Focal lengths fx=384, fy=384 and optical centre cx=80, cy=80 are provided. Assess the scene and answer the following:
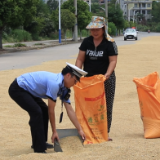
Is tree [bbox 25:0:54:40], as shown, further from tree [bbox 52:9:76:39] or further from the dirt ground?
the dirt ground

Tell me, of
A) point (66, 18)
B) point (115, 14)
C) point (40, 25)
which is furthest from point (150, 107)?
point (115, 14)

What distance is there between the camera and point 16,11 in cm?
2214

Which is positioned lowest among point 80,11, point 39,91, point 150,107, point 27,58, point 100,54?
point 27,58

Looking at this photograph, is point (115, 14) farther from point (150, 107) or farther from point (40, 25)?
point (150, 107)

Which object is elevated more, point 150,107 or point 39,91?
point 39,91

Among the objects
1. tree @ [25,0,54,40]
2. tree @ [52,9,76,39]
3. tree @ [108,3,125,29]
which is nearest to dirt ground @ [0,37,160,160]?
tree @ [52,9,76,39]

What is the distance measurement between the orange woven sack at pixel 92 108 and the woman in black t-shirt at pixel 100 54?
0.24 m

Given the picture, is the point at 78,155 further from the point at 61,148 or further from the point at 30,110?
the point at 30,110

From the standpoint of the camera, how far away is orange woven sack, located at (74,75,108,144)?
4754mm

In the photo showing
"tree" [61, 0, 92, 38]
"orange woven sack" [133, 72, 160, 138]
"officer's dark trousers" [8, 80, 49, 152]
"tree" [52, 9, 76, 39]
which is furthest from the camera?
"tree" [61, 0, 92, 38]

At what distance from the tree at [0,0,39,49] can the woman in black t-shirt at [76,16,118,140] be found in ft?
57.0

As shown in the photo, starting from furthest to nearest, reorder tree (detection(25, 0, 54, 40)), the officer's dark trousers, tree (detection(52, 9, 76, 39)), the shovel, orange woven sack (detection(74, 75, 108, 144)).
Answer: tree (detection(25, 0, 54, 40)), tree (detection(52, 9, 76, 39)), orange woven sack (detection(74, 75, 108, 144)), the shovel, the officer's dark trousers

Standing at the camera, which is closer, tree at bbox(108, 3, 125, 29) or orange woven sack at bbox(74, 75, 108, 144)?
orange woven sack at bbox(74, 75, 108, 144)

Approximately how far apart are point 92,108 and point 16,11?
59.8ft
